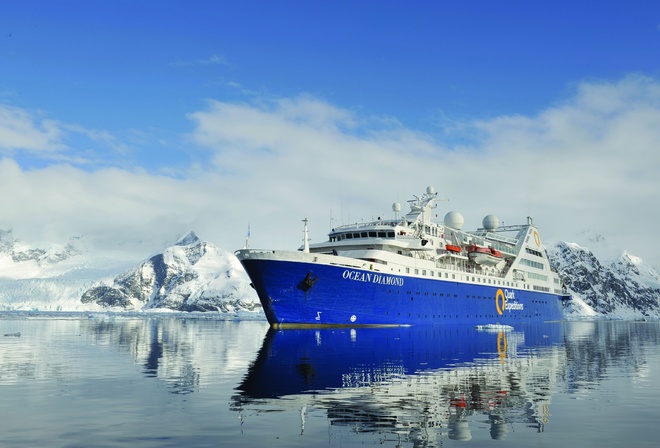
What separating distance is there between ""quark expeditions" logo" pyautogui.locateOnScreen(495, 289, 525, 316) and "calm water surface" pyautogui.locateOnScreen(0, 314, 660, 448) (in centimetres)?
4635

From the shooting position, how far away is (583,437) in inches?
468

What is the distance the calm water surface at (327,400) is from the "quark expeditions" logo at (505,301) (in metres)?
46.4

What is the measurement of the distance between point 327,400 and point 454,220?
66570mm

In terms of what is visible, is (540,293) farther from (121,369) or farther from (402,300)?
(121,369)

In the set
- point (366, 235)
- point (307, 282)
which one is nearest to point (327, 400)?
point (307, 282)

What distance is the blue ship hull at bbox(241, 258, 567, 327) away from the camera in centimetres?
5075

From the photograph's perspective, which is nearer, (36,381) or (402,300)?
(36,381)

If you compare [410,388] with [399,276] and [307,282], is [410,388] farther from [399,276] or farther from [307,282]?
[399,276]

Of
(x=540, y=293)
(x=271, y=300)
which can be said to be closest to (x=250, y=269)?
(x=271, y=300)

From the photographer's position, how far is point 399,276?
56531 millimetres

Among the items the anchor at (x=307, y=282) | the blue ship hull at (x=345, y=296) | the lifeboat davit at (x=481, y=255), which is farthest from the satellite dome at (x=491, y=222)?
the anchor at (x=307, y=282)

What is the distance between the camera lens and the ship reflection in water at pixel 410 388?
13.1 m

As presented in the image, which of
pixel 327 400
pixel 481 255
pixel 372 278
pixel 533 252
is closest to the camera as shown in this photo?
pixel 327 400

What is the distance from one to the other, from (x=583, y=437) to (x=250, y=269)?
41.6 m
